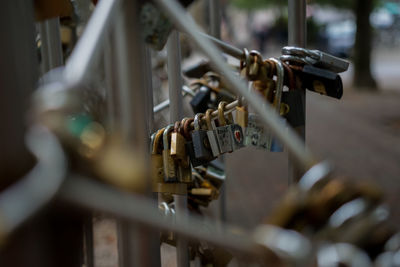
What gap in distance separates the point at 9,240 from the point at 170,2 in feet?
1.14

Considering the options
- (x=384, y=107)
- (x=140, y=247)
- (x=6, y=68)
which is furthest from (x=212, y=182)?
(x=384, y=107)

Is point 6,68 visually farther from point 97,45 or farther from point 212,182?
point 212,182

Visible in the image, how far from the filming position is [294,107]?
151 cm

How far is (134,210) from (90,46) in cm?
18

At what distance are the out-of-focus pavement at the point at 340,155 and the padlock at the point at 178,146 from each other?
5.65 ft

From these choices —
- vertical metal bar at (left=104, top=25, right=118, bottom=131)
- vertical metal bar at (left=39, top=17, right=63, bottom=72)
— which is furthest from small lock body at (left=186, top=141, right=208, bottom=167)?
vertical metal bar at (left=104, top=25, right=118, bottom=131)

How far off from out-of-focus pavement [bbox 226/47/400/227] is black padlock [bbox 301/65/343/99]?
5.25 ft

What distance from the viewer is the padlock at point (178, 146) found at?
1496mm

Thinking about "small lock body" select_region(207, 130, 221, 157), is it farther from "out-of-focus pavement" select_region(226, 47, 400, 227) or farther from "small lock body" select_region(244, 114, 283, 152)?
"out-of-focus pavement" select_region(226, 47, 400, 227)

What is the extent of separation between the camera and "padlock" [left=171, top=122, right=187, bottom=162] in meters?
1.50

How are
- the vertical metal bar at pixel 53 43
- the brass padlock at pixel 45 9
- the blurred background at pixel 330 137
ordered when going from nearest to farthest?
the brass padlock at pixel 45 9 → the vertical metal bar at pixel 53 43 → the blurred background at pixel 330 137

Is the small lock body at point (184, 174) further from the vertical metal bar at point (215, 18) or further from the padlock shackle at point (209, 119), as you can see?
the vertical metal bar at point (215, 18)

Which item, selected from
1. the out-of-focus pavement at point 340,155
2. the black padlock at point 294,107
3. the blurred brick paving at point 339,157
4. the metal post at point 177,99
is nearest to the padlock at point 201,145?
the black padlock at point 294,107

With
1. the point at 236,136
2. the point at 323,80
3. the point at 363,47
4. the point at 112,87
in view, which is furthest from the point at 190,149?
the point at 363,47
